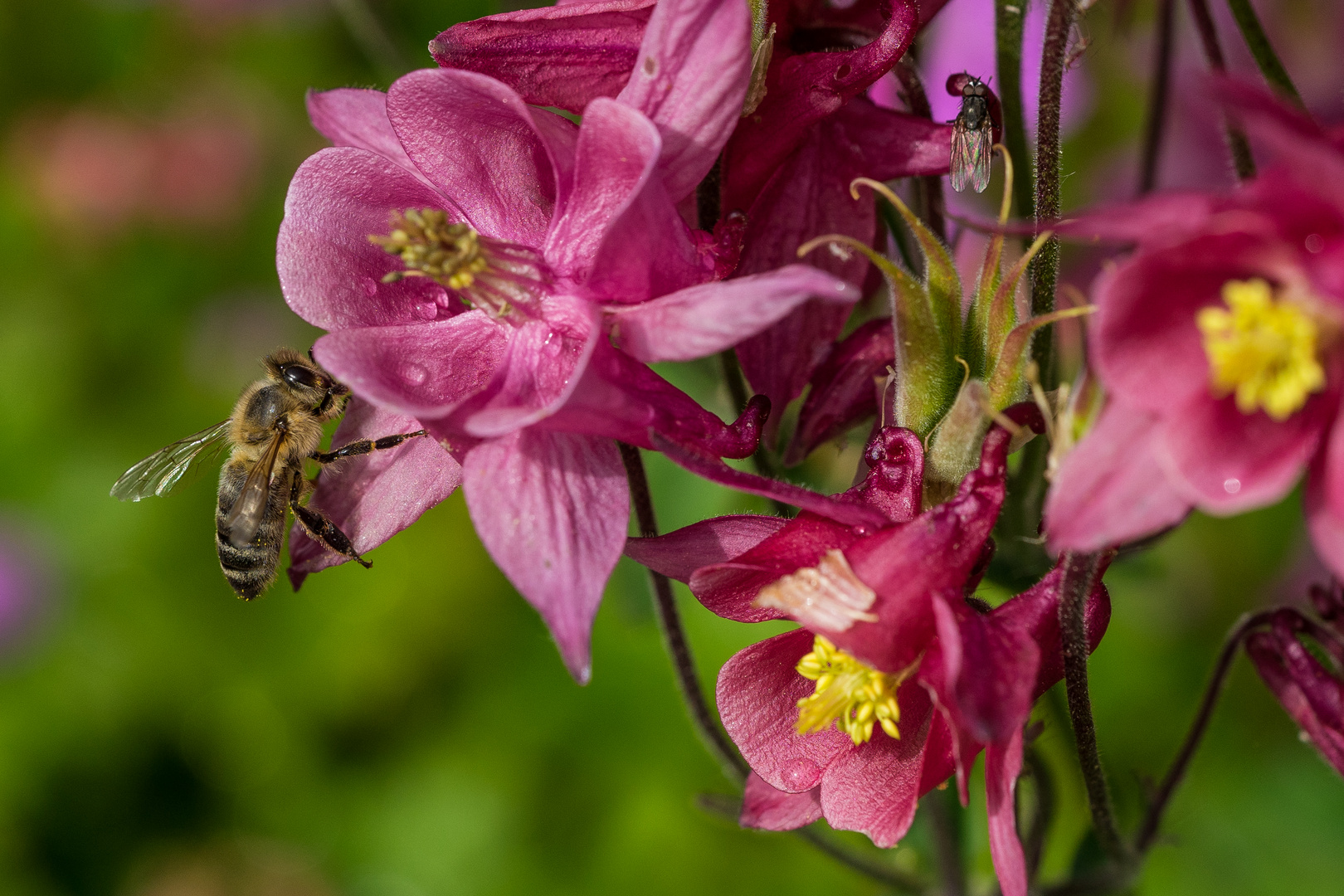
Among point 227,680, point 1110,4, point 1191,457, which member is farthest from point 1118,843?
point 227,680

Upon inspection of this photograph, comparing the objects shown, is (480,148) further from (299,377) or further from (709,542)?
(299,377)

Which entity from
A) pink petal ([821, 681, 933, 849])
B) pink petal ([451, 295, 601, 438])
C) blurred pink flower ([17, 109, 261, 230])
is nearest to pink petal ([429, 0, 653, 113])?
pink petal ([451, 295, 601, 438])

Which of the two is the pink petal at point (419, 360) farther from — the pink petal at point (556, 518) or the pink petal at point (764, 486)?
the pink petal at point (764, 486)

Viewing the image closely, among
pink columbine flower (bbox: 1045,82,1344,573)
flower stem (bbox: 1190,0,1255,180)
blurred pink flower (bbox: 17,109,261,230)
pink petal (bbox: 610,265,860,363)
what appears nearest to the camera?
pink columbine flower (bbox: 1045,82,1344,573)

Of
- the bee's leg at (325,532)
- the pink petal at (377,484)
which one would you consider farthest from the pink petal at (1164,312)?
the bee's leg at (325,532)

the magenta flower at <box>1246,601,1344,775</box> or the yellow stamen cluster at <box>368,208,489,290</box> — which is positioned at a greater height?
the yellow stamen cluster at <box>368,208,489,290</box>

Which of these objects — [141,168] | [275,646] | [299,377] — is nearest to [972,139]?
[299,377]

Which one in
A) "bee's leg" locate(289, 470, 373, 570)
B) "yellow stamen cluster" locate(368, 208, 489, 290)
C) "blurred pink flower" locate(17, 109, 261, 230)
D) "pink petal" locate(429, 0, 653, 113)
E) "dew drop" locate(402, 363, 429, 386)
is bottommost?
"blurred pink flower" locate(17, 109, 261, 230)

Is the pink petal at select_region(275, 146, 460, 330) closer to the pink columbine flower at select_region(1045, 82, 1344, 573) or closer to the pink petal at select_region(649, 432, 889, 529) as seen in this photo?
the pink petal at select_region(649, 432, 889, 529)
